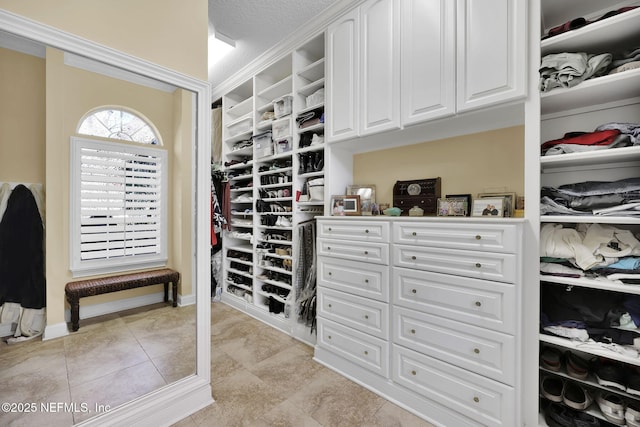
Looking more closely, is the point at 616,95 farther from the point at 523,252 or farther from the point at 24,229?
the point at 24,229

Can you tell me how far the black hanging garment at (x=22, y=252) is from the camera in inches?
53.1

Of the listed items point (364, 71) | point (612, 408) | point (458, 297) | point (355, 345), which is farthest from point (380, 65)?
point (612, 408)

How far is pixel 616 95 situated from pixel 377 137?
134cm

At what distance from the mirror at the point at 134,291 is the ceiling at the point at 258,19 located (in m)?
0.98

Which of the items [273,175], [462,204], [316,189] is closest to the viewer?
[462,204]

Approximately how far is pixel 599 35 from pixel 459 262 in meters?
1.34

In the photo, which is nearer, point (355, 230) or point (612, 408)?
point (612, 408)

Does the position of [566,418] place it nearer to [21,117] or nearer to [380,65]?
[380,65]

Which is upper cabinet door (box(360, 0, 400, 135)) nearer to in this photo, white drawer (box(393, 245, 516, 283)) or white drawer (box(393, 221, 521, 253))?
white drawer (box(393, 221, 521, 253))

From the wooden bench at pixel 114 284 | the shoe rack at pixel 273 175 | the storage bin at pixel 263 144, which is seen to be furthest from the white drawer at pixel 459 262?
the storage bin at pixel 263 144

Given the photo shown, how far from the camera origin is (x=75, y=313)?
5.11ft

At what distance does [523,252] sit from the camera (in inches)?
56.6

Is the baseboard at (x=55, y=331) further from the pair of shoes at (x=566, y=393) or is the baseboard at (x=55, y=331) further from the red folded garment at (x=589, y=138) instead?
the red folded garment at (x=589, y=138)

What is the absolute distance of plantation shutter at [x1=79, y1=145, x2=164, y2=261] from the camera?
61.0 inches
